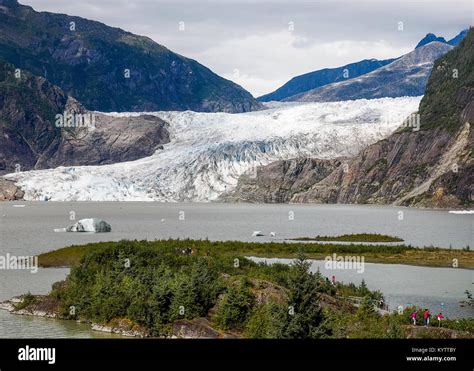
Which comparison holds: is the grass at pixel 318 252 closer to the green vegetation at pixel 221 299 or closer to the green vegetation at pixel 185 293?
the green vegetation at pixel 221 299

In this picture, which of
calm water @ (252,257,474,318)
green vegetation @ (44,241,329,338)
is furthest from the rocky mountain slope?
green vegetation @ (44,241,329,338)

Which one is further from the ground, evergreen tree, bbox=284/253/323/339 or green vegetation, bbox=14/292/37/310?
evergreen tree, bbox=284/253/323/339

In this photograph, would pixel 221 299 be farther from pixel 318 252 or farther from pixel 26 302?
pixel 318 252

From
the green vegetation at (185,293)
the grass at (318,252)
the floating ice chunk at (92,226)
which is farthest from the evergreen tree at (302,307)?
the floating ice chunk at (92,226)

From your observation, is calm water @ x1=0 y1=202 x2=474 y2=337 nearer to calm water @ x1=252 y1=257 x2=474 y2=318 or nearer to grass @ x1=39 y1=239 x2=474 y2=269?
calm water @ x1=252 y1=257 x2=474 y2=318

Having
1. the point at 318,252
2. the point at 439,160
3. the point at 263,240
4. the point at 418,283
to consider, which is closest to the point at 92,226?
the point at 263,240
